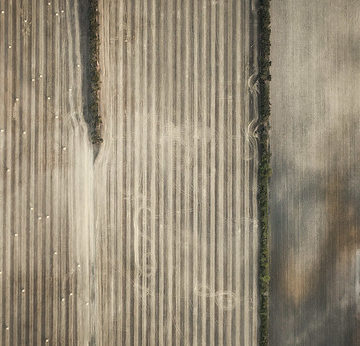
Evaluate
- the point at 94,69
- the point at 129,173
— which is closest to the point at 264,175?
the point at 129,173

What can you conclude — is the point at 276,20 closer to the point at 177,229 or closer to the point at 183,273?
the point at 177,229

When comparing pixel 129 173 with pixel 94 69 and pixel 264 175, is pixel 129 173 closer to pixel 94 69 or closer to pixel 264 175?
pixel 94 69

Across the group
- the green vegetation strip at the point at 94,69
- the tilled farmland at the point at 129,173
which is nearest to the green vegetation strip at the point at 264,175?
the tilled farmland at the point at 129,173

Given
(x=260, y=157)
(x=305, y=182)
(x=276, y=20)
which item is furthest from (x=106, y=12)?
(x=305, y=182)

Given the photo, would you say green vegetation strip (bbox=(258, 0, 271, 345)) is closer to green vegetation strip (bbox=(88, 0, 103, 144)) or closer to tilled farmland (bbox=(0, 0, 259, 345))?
tilled farmland (bbox=(0, 0, 259, 345))

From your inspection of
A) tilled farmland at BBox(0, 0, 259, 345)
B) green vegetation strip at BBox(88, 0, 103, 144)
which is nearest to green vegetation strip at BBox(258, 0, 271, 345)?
tilled farmland at BBox(0, 0, 259, 345)

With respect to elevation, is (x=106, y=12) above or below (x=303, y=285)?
above
